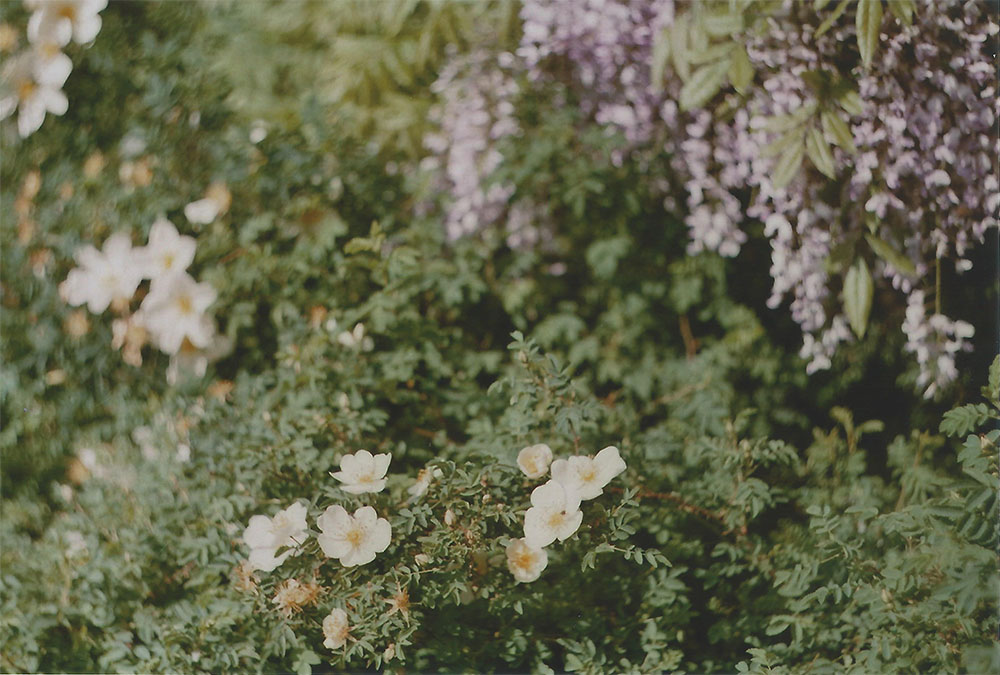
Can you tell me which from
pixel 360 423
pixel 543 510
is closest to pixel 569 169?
pixel 360 423

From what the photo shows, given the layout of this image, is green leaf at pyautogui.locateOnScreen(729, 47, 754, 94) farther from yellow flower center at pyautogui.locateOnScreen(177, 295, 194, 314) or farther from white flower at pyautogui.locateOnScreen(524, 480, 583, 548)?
yellow flower center at pyautogui.locateOnScreen(177, 295, 194, 314)

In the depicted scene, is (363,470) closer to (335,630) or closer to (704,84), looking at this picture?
(335,630)

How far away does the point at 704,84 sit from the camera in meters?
1.91

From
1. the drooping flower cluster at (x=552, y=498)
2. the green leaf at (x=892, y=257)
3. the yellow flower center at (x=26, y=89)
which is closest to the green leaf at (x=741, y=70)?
the green leaf at (x=892, y=257)

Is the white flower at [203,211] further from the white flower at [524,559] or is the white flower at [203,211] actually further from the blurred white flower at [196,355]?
the white flower at [524,559]

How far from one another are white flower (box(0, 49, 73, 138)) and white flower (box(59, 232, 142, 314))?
1.62ft

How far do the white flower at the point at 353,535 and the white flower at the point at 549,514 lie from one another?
25 centimetres

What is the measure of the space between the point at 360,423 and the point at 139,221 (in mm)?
969

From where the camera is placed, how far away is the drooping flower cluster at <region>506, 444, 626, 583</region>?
57.9 inches

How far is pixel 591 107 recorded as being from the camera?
2436 mm

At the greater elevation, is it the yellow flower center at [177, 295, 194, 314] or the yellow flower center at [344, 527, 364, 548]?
the yellow flower center at [344, 527, 364, 548]

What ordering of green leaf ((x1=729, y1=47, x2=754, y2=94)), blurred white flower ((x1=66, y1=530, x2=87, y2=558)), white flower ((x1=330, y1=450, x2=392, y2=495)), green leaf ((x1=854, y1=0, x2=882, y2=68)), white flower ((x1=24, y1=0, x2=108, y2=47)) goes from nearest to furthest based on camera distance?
white flower ((x1=330, y1=450, x2=392, y2=495)), green leaf ((x1=854, y1=0, x2=882, y2=68)), green leaf ((x1=729, y1=47, x2=754, y2=94)), blurred white flower ((x1=66, y1=530, x2=87, y2=558)), white flower ((x1=24, y1=0, x2=108, y2=47))

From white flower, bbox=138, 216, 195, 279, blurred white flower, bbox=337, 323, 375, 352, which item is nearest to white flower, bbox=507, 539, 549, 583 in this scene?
blurred white flower, bbox=337, 323, 375, 352

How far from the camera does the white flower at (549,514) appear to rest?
147cm
